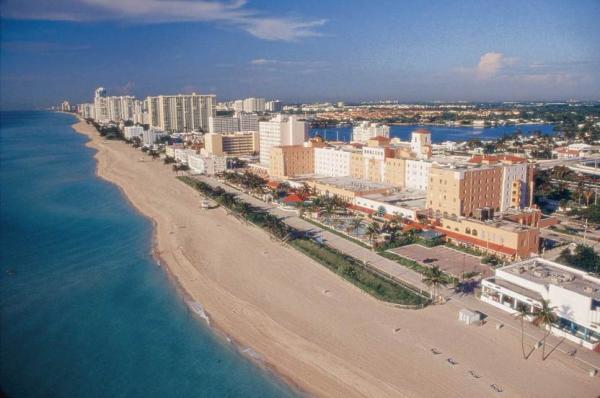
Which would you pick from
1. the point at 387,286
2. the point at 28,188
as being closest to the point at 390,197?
the point at 387,286

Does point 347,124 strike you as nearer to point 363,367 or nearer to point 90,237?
point 90,237

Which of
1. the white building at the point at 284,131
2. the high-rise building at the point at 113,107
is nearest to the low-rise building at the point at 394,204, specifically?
the white building at the point at 284,131

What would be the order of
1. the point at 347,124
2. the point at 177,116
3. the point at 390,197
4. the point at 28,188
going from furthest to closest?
1. the point at 347,124
2. the point at 177,116
3. the point at 28,188
4. the point at 390,197

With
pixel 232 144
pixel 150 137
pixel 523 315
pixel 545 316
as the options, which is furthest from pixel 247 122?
pixel 545 316

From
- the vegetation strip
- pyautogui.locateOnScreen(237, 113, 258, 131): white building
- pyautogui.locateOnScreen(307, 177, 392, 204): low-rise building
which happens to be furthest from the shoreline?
pyautogui.locateOnScreen(237, 113, 258, 131): white building

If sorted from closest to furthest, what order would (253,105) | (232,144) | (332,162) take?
(332,162), (232,144), (253,105)

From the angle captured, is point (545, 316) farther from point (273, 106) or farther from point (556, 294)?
point (273, 106)
